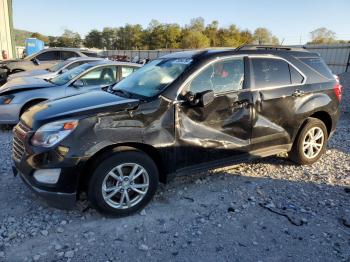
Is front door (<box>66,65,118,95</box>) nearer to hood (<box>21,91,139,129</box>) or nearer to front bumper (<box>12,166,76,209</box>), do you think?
hood (<box>21,91,139,129</box>)

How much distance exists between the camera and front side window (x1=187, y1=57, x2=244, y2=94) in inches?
163

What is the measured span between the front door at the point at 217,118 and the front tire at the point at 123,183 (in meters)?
0.46

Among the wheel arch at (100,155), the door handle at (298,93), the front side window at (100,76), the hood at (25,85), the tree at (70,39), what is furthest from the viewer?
the tree at (70,39)

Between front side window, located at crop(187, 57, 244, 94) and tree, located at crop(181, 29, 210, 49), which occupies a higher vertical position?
tree, located at crop(181, 29, 210, 49)

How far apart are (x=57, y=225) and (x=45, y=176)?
567 mm

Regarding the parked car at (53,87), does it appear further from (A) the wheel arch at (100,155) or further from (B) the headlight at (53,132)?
(A) the wheel arch at (100,155)

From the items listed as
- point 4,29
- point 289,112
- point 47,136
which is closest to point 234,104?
point 289,112

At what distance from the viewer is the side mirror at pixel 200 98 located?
3.94m

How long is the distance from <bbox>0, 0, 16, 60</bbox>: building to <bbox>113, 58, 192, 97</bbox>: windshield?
20.2 meters

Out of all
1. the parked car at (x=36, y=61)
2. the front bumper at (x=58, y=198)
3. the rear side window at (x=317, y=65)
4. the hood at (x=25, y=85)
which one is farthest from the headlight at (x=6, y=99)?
the parked car at (x=36, y=61)

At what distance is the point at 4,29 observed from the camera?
74.7 ft

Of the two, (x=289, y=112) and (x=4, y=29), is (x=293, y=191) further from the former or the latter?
(x=4, y=29)

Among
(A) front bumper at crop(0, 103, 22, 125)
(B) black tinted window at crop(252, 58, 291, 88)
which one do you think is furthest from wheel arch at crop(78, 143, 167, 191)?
(A) front bumper at crop(0, 103, 22, 125)

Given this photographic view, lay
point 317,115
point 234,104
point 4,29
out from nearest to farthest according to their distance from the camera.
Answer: point 234,104, point 317,115, point 4,29
